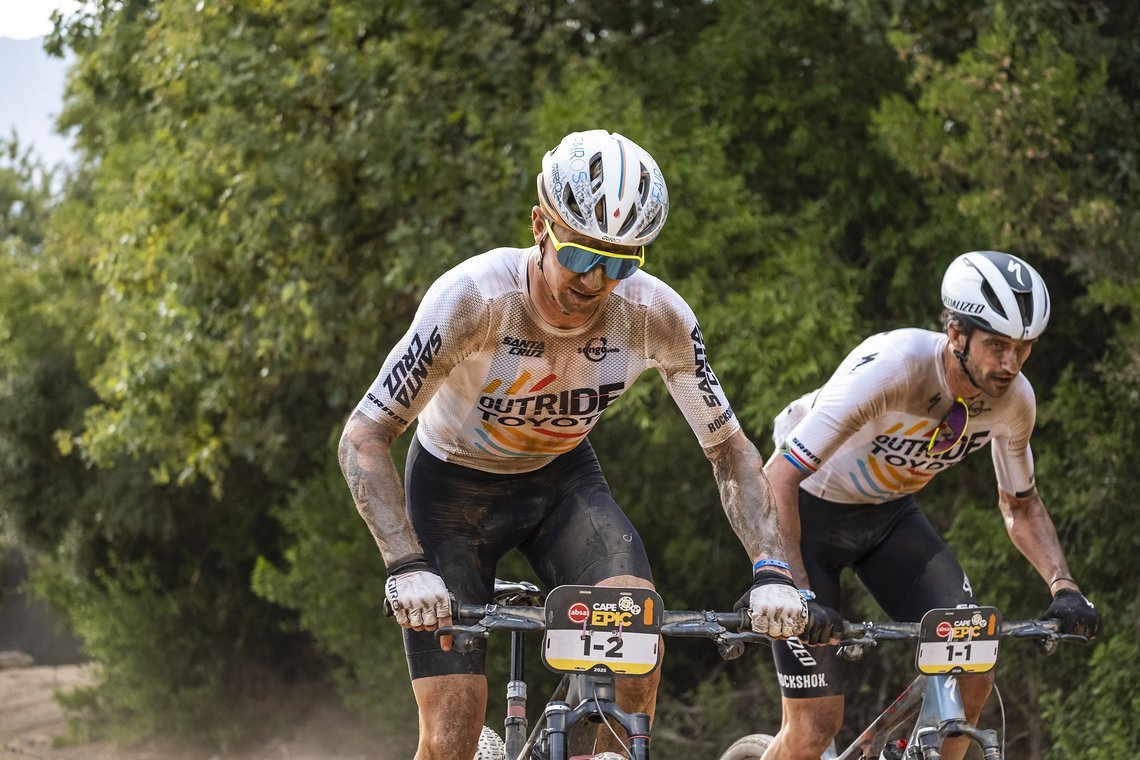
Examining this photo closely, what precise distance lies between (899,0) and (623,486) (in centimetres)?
433

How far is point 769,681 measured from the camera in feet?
34.6

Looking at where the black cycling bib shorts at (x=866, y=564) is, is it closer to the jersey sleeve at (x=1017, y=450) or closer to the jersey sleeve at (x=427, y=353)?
the jersey sleeve at (x=1017, y=450)

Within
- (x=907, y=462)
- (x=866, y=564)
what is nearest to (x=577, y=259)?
(x=907, y=462)

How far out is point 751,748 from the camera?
5406mm

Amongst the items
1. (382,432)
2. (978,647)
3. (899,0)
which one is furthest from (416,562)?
(899,0)

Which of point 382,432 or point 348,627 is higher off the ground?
point 382,432

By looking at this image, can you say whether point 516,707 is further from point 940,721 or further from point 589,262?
point 589,262

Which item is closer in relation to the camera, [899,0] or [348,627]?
[899,0]

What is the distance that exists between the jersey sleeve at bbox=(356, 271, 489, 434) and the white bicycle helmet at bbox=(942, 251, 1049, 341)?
1.62 m

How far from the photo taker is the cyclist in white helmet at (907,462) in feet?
15.0

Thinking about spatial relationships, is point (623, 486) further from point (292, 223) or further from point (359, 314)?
point (292, 223)

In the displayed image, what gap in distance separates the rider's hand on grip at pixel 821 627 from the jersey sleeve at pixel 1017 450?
1.24 metres

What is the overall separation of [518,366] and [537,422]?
7.6 inches

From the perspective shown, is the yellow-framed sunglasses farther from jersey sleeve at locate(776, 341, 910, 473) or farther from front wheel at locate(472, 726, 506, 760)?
front wheel at locate(472, 726, 506, 760)
